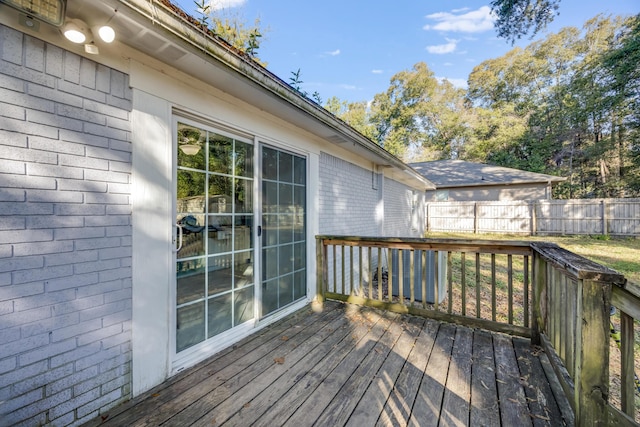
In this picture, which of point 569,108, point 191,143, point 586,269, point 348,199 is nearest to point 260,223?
point 191,143

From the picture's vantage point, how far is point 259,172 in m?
2.73

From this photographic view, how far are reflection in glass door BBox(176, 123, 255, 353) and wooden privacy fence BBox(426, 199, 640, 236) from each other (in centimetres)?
1275

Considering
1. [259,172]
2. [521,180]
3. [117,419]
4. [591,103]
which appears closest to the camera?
[117,419]

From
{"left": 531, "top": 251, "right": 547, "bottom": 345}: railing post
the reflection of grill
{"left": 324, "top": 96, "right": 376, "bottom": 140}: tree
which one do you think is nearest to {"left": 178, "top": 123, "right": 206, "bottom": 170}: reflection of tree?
the reflection of grill

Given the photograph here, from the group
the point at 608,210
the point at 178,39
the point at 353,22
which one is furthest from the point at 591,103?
the point at 178,39

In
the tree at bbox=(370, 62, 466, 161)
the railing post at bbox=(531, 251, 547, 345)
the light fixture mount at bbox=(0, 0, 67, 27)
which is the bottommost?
the railing post at bbox=(531, 251, 547, 345)

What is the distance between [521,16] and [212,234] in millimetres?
5933

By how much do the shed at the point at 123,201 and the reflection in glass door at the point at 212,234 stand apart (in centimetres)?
1

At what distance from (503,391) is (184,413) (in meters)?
2.10

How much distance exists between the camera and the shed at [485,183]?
508 inches

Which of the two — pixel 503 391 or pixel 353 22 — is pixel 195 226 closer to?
pixel 503 391

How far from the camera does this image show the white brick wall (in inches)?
51.0

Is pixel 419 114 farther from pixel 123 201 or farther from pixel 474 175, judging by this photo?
pixel 123 201

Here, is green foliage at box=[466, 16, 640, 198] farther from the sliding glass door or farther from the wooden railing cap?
the sliding glass door
